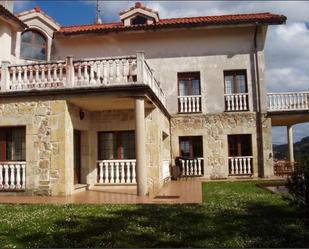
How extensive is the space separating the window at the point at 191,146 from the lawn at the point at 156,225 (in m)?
9.65

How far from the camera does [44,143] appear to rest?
38.2ft

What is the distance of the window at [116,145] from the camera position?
48.7 feet

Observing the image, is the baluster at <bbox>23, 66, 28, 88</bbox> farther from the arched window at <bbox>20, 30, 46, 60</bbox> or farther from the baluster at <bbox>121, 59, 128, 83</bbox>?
the arched window at <bbox>20, 30, 46, 60</bbox>

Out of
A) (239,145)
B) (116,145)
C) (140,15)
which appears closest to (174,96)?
(239,145)

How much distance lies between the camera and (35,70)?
11.9 m

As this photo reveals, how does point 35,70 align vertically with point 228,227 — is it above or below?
above

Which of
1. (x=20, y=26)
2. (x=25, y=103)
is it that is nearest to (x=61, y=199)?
(x=25, y=103)

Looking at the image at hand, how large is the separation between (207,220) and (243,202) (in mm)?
2641

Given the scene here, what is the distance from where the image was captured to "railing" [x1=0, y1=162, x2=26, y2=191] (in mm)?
11711

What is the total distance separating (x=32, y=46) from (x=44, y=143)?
828 centimetres

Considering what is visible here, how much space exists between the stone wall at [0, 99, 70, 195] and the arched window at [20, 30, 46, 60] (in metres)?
6.40

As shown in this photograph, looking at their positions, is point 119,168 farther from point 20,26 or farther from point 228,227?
point 228,227

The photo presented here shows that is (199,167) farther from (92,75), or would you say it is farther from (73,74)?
(73,74)

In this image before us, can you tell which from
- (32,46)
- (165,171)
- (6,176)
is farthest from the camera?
(32,46)
